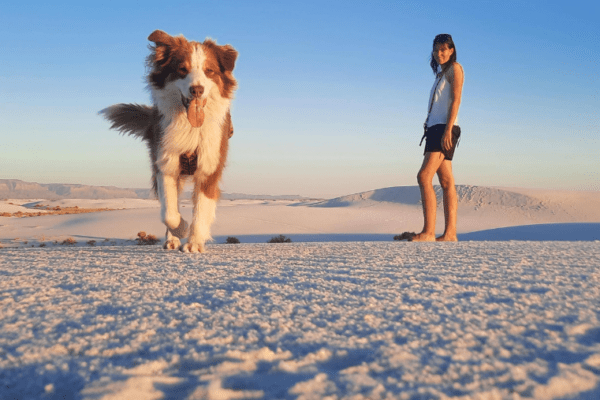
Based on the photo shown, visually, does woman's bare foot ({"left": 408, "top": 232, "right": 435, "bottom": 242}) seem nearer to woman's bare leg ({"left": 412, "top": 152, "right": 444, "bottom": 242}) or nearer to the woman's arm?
woman's bare leg ({"left": 412, "top": 152, "right": 444, "bottom": 242})

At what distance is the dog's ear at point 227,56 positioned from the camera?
4230mm

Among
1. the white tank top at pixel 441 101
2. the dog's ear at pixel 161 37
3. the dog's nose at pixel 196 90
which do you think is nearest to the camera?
the dog's nose at pixel 196 90

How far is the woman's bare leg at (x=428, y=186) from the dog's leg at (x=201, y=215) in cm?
247

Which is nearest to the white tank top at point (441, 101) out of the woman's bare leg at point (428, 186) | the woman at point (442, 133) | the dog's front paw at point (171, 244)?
the woman at point (442, 133)

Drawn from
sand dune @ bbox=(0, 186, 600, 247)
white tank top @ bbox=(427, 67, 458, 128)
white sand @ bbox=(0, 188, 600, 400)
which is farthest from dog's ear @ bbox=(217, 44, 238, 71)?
sand dune @ bbox=(0, 186, 600, 247)

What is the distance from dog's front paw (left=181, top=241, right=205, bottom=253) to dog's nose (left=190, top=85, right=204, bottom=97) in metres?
1.38

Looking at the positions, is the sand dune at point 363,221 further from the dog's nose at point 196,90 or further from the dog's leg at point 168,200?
the dog's nose at point 196,90

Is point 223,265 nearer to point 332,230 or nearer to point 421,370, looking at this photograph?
point 421,370

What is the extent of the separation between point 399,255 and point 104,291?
6.34 feet

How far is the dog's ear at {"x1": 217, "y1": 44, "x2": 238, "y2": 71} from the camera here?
13.9 feet

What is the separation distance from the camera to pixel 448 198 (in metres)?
5.26

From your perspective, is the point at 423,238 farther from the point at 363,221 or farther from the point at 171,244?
the point at 363,221

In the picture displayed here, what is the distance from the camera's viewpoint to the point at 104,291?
182 centimetres

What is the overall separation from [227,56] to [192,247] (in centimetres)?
203
